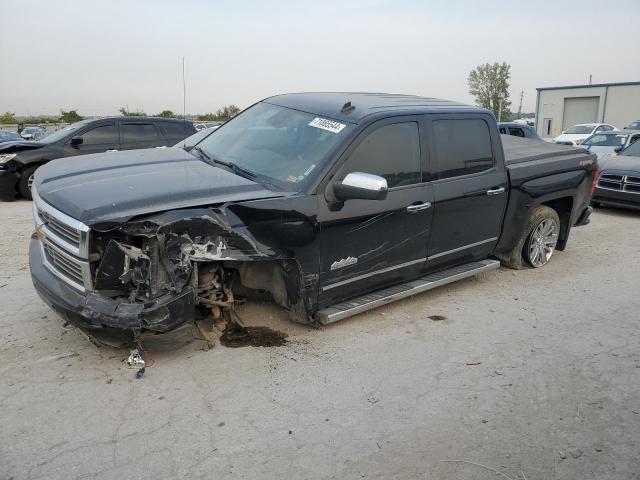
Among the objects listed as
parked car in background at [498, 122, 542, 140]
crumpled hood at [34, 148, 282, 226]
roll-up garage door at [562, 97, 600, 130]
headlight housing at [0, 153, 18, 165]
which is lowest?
headlight housing at [0, 153, 18, 165]

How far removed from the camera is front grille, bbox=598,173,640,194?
902 cm

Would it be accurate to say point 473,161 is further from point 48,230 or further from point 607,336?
point 48,230

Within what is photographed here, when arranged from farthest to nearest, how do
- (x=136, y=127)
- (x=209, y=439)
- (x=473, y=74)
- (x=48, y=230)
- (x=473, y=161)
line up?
(x=473, y=74) < (x=136, y=127) < (x=473, y=161) < (x=48, y=230) < (x=209, y=439)

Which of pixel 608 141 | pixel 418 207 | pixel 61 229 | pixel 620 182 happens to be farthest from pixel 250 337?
pixel 608 141

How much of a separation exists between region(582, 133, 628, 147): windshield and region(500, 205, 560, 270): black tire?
460 inches

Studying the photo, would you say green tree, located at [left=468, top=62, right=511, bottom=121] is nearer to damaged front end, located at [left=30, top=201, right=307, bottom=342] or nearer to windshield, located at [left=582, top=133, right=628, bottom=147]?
windshield, located at [left=582, top=133, right=628, bottom=147]

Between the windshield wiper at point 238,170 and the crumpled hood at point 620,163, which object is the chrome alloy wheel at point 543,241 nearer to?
the windshield wiper at point 238,170

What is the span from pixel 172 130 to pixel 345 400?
A: 31.5 feet

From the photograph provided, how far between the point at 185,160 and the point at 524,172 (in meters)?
3.37

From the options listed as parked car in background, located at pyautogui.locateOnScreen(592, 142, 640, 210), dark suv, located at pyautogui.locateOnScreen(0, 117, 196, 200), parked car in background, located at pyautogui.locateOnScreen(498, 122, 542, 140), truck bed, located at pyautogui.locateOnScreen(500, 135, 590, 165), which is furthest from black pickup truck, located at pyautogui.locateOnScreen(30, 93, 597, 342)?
parked car in background, located at pyautogui.locateOnScreen(498, 122, 542, 140)

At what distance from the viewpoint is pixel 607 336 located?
4336mm

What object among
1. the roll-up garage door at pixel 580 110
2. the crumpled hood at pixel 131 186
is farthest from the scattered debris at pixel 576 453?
the roll-up garage door at pixel 580 110

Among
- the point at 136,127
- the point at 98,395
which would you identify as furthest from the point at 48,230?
the point at 136,127

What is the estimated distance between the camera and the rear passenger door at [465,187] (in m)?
4.57
